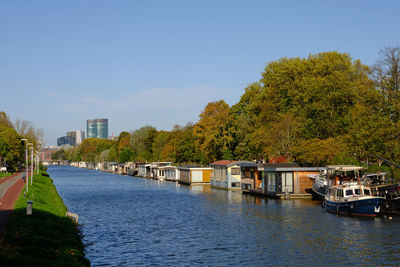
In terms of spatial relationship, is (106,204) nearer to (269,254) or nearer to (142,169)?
(269,254)

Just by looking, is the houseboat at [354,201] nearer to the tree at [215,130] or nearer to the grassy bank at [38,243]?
the grassy bank at [38,243]

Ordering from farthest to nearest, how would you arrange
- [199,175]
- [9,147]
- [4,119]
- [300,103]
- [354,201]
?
[4,119] → [199,175] → [9,147] → [300,103] → [354,201]

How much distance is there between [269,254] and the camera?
3475 cm

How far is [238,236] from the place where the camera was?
4191 cm

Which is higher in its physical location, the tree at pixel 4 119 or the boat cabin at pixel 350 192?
the tree at pixel 4 119

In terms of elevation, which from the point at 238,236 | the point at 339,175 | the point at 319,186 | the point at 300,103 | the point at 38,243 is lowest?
the point at 238,236

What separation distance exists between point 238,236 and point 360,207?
16.1 metres

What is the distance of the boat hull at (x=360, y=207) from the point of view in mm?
49656

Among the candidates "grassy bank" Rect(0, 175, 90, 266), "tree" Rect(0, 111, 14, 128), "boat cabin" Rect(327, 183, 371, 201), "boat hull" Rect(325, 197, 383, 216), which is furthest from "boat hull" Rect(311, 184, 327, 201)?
"tree" Rect(0, 111, 14, 128)

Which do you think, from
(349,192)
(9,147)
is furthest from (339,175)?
(9,147)

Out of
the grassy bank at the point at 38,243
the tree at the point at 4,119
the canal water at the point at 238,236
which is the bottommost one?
the canal water at the point at 238,236

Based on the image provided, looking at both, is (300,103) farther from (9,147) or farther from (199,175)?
(9,147)

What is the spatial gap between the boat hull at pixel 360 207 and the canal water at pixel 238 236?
4.12 feet

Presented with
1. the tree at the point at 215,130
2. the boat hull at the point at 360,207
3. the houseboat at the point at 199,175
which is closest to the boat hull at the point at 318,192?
the boat hull at the point at 360,207
